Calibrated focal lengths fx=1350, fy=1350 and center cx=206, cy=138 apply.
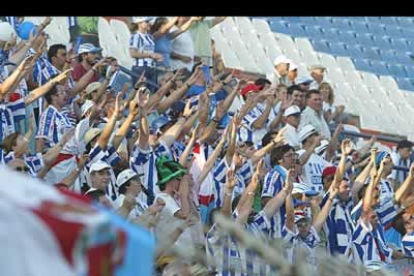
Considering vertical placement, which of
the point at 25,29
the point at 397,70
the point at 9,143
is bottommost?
the point at 9,143

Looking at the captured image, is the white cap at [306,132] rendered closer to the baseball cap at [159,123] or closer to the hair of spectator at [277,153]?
the hair of spectator at [277,153]

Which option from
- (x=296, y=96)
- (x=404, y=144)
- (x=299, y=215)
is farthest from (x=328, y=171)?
(x=404, y=144)

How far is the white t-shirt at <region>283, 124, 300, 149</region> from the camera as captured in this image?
9.00 metres

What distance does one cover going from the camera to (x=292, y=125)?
9.23 metres

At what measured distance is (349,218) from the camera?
8352 millimetres

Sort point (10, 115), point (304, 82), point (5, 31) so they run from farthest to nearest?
point (304, 82) → point (5, 31) → point (10, 115)

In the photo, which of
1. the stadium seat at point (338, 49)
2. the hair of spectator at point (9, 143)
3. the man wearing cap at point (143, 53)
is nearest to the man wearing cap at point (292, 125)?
the man wearing cap at point (143, 53)

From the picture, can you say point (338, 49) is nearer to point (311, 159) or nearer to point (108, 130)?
point (311, 159)

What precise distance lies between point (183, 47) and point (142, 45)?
662 mm

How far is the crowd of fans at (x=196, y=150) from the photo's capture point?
6859 mm

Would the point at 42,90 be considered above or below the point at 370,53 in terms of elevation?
below

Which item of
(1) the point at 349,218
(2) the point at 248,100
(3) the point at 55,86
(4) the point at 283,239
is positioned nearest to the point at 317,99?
(2) the point at 248,100
